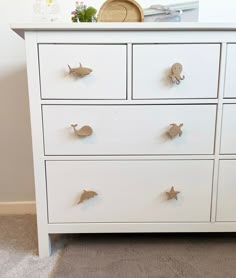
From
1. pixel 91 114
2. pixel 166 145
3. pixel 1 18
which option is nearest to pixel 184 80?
pixel 166 145

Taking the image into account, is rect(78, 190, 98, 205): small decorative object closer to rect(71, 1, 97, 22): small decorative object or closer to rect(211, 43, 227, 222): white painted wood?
rect(211, 43, 227, 222): white painted wood

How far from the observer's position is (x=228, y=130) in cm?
94

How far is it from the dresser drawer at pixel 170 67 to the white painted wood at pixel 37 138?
12.9 inches

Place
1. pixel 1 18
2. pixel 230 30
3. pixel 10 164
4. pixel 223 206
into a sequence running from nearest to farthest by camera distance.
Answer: pixel 230 30 → pixel 223 206 → pixel 1 18 → pixel 10 164

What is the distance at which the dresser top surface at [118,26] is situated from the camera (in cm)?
85

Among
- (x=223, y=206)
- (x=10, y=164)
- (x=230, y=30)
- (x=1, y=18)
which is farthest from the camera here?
(x=10, y=164)

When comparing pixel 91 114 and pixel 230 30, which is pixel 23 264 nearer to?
pixel 91 114

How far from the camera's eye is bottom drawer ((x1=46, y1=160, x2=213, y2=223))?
3.14 ft

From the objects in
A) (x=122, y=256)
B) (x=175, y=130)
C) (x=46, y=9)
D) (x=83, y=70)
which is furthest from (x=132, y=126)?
(x=46, y=9)

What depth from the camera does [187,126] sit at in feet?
3.08

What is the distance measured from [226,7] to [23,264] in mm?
1406

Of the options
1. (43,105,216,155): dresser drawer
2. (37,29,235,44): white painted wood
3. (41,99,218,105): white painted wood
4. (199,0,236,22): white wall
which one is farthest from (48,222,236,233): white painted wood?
(199,0,236,22): white wall

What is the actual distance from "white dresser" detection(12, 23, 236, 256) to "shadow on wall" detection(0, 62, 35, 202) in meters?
0.46

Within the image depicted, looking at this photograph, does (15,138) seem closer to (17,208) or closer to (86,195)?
(17,208)
